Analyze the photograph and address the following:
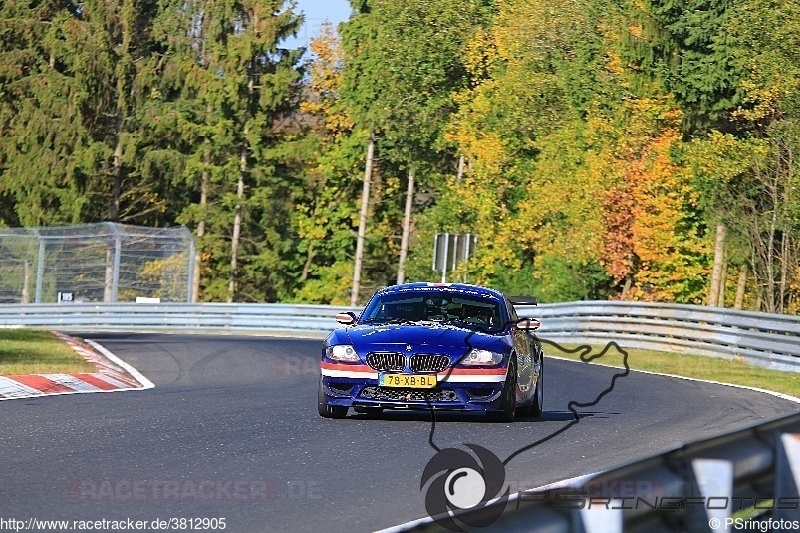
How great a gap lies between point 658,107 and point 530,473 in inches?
1581

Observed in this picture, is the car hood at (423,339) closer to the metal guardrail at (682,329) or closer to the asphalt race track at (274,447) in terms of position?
the asphalt race track at (274,447)

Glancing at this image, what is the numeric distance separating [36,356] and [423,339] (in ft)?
34.5

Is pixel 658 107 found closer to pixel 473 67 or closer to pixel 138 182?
pixel 473 67

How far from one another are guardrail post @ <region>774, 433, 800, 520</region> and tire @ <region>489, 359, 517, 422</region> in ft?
23.0

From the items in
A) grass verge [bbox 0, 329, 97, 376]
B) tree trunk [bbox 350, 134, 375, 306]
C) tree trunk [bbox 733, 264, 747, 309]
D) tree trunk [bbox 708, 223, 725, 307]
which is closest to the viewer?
grass verge [bbox 0, 329, 97, 376]

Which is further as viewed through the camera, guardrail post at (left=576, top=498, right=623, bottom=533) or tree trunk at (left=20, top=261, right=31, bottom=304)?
tree trunk at (left=20, top=261, right=31, bottom=304)

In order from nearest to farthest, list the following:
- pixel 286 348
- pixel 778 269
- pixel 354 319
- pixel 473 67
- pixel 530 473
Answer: pixel 530 473 → pixel 354 319 → pixel 286 348 → pixel 778 269 → pixel 473 67

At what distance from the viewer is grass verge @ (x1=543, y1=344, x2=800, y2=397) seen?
73.5ft

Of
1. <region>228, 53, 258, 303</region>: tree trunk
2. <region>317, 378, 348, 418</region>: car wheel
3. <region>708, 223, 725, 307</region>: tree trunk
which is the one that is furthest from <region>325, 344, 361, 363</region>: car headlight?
<region>228, 53, 258, 303</region>: tree trunk

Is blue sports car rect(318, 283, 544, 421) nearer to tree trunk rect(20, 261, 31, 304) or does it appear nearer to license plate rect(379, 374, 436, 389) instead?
license plate rect(379, 374, 436, 389)

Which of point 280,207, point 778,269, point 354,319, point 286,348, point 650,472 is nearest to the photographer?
point 650,472

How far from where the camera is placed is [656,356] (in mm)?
30250

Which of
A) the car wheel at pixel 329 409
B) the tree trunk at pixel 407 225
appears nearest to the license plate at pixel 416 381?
the car wheel at pixel 329 409

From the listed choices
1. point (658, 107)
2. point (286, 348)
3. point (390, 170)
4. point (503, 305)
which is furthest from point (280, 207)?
point (503, 305)
